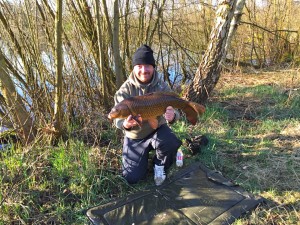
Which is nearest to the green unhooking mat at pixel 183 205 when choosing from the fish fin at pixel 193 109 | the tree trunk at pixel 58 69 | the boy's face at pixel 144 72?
the fish fin at pixel 193 109

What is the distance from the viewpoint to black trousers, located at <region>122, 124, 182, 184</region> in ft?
9.32

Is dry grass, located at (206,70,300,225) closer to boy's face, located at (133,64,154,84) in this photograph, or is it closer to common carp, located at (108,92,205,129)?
common carp, located at (108,92,205,129)

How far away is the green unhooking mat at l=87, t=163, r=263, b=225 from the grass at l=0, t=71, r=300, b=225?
0.41ft

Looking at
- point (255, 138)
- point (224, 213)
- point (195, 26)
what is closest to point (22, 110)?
point (224, 213)

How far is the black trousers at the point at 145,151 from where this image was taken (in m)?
2.84

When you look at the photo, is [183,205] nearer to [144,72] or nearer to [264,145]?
[144,72]

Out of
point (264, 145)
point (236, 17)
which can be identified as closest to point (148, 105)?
point (264, 145)

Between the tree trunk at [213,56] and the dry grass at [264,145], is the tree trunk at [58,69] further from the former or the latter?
the tree trunk at [213,56]

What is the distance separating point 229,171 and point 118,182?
1136mm

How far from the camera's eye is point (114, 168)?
2986mm

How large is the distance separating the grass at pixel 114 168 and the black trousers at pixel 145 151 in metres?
0.12

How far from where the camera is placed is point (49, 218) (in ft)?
7.76

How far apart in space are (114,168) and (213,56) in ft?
7.30

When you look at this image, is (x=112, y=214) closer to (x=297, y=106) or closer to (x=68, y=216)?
(x=68, y=216)
